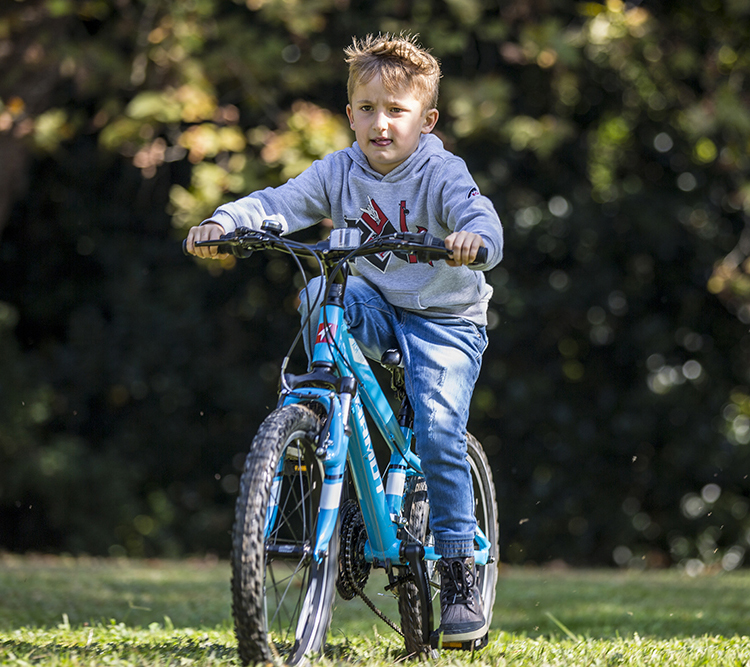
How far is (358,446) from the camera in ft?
8.87

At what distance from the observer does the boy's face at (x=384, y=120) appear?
278 centimetres

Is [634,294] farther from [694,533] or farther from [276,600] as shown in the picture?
[276,600]

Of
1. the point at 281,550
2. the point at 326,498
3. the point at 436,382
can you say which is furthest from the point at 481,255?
the point at 281,550

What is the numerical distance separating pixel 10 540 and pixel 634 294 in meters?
6.31

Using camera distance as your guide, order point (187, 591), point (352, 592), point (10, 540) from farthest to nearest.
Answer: point (10, 540)
point (187, 591)
point (352, 592)

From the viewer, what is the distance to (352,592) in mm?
2746

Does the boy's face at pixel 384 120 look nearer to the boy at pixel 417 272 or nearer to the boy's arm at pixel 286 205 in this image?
the boy at pixel 417 272

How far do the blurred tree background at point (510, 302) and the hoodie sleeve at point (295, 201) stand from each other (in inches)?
179

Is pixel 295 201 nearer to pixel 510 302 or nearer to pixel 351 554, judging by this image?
pixel 351 554

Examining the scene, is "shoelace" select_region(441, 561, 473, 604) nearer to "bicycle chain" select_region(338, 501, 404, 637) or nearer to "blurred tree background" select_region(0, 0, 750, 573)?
"bicycle chain" select_region(338, 501, 404, 637)

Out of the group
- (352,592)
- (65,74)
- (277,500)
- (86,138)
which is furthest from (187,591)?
(86,138)

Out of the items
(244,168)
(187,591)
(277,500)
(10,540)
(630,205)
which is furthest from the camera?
(10,540)

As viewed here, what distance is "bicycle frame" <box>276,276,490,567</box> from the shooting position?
2.46 meters

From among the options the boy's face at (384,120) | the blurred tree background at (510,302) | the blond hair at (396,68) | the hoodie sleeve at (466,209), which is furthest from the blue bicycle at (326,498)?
the blurred tree background at (510,302)
